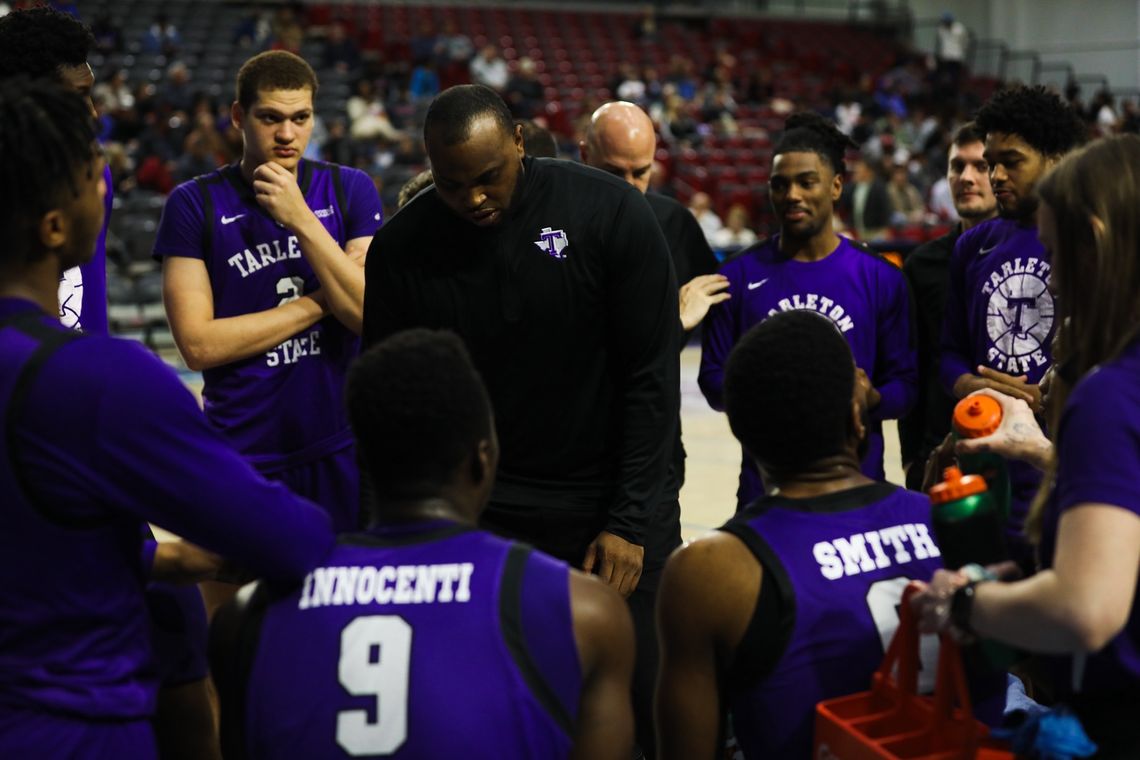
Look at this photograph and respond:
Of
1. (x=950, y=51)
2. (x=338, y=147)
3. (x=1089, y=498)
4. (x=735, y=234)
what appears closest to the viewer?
(x=1089, y=498)

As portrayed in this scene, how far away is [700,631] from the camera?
1.86 m

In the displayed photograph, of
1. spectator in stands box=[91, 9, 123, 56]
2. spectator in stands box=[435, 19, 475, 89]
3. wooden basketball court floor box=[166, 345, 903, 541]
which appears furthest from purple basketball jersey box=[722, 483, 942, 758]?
spectator in stands box=[435, 19, 475, 89]

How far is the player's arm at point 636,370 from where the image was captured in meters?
2.84

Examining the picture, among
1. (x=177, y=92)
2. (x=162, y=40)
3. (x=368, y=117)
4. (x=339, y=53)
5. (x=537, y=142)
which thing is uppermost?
(x=162, y=40)

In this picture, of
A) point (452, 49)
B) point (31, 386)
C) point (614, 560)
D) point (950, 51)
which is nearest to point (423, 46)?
point (452, 49)

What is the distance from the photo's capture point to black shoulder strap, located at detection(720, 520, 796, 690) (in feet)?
6.09

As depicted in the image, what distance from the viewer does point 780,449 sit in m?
1.96

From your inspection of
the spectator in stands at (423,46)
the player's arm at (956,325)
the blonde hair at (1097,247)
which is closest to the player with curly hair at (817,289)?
the player's arm at (956,325)

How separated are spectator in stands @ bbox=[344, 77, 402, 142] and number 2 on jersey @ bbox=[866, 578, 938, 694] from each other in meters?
14.3

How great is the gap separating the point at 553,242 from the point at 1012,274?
151cm

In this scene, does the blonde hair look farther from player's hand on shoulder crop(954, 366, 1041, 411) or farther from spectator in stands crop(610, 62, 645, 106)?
spectator in stands crop(610, 62, 645, 106)

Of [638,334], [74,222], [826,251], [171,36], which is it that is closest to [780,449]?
[638,334]

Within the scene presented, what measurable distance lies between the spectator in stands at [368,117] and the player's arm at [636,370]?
521 inches

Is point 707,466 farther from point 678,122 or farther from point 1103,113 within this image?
point 1103,113
